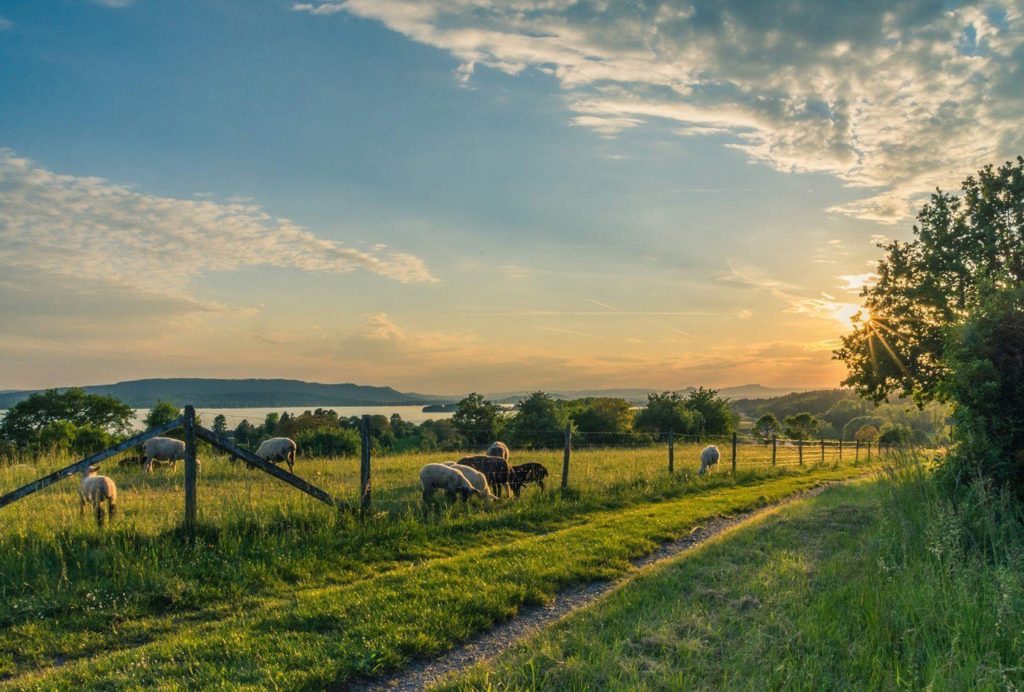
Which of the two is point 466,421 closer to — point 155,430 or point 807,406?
point 155,430

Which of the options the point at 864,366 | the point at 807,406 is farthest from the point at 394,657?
the point at 807,406

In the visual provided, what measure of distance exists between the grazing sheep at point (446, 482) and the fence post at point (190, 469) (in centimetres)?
508

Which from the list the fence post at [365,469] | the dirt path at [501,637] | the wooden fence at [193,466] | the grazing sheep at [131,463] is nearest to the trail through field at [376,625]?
the dirt path at [501,637]

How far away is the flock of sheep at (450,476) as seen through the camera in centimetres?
1138

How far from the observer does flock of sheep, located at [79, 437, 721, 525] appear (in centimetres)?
1138

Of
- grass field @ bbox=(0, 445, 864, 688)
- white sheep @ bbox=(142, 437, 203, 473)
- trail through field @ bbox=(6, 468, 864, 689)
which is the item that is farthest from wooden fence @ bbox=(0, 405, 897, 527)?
white sheep @ bbox=(142, 437, 203, 473)

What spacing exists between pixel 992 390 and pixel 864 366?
22.8 meters

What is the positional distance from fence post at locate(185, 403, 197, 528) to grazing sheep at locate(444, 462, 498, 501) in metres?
5.83

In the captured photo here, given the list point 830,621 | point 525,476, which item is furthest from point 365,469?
point 830,621

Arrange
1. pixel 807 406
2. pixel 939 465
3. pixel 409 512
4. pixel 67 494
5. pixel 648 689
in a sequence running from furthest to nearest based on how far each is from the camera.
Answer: pixel 807 406 → pixel 409 512 → pixel 67 494 → pixel 939 465 → pixel 648 689

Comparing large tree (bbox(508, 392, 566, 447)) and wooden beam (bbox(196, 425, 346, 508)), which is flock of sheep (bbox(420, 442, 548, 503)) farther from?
large tree (bbox(508, 392, 566, 447))

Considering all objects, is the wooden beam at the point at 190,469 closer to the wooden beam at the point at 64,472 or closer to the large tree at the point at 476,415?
the wooden beam at the point at 64,472

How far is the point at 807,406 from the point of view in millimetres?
121562

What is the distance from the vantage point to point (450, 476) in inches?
570
